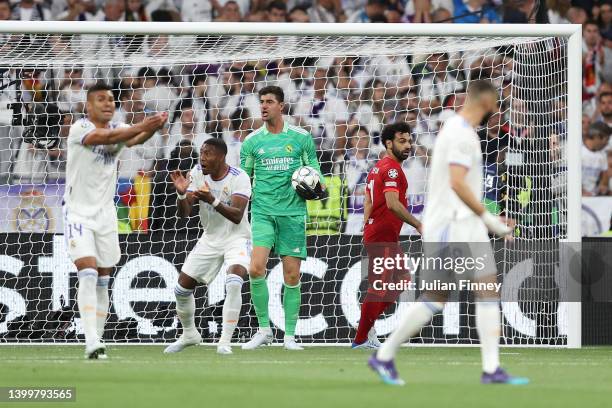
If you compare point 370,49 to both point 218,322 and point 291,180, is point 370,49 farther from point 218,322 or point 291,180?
point 218,322

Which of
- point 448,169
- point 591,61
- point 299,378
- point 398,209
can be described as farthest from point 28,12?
point 448,169

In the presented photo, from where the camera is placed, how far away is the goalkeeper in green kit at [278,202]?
12.7 metres

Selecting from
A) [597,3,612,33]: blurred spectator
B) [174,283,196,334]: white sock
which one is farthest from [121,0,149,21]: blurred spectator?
[174,283,196,334]: white sock

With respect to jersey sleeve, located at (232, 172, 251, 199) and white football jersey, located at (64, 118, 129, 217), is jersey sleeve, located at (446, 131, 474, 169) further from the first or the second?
jersey sleeve, located at (232, 172, 251, 199)

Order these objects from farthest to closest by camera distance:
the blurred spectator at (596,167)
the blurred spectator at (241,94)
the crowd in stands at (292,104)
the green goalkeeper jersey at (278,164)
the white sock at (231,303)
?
1. the blurred spectator at (596,167)
2. the blurred spectator at (241,94)
3. the crowd in stands at (292,104)
4. the green goalkeeper jersey at (278,164)
5. the white sock at (231,303)

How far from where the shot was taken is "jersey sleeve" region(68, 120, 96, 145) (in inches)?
413

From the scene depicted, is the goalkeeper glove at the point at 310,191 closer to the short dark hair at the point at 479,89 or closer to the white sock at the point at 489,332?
the short dark hair at the point at 479,89

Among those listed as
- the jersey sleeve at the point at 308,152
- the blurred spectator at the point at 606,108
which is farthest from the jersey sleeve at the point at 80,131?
the blurred spectator at the point at 606,108

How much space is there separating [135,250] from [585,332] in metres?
4.97

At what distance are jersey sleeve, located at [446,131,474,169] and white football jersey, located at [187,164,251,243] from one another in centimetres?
453

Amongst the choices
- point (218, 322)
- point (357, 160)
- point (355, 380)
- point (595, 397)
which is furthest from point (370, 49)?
point (595, 397)

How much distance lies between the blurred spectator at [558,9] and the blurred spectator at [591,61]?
1.32 feet

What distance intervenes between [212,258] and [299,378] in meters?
3.78

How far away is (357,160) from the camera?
15.4 meters
